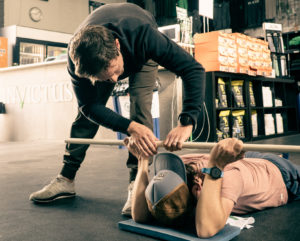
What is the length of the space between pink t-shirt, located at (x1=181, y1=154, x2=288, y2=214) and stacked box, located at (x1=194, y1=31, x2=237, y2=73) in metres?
2.24

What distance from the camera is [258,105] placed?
14.8ft

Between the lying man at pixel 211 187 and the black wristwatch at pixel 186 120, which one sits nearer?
the lying man at pixel 211 187

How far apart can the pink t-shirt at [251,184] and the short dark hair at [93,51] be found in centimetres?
58

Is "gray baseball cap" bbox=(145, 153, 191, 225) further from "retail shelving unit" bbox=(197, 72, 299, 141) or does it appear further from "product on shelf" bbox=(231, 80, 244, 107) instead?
"product on shelf" bbox=(231, 80, 244, 107)

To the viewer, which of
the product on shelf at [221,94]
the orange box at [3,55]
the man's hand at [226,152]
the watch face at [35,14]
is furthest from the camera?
the watch face at [35,14]

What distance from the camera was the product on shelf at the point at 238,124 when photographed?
397 centimetres

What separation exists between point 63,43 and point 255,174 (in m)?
8.00

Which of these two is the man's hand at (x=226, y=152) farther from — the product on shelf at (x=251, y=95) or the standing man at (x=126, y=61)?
the product on shelf at (x=251, y=95)

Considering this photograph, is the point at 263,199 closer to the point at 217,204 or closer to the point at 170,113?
the point at 217,204

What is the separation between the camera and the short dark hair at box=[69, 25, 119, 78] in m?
1.14

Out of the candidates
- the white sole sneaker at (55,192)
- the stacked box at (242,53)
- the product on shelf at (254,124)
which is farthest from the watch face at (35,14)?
the white sole sneaker at (55,192)

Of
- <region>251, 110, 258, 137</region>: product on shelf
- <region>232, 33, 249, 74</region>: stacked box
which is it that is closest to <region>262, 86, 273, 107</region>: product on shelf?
<region>251, 110, 258, 137</region>: product on shelf

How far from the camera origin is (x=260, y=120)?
4535mm

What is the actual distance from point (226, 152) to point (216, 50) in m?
2.70
